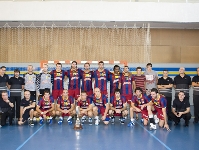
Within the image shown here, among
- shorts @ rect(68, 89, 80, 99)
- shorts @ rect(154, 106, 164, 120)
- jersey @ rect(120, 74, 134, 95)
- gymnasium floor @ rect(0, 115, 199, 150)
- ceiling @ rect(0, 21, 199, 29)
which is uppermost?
ceiling @ rect(0, 21, 199, 29)

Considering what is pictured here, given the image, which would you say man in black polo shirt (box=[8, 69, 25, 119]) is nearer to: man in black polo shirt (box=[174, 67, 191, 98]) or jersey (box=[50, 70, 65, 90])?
jersey (box=[50, 70, 65, 90])

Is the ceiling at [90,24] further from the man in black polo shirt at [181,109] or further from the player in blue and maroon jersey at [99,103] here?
the man in black polo shirt at [181,109]

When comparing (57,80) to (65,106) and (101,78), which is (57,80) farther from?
(101,78)

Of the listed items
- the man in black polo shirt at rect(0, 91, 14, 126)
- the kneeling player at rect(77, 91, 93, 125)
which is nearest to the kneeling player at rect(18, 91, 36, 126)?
the man in black polo shirt at rect(0, 91, 14, 126)

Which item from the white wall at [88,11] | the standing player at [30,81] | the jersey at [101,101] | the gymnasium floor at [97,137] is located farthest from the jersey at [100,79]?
the white wall at [88,11]

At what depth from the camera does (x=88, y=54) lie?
38.4 feet

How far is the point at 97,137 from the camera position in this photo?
620cm

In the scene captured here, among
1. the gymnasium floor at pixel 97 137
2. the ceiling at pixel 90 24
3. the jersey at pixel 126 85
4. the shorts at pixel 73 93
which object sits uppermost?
the ceiling at pixel 90 24

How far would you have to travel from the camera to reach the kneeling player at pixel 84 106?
26.3ft

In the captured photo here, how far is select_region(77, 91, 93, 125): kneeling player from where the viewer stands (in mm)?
8008

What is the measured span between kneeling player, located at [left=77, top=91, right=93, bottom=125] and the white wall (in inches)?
143

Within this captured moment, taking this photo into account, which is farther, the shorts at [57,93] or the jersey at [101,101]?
the shorts at [57,93]

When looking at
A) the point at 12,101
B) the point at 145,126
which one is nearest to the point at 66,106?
the point at 12,101

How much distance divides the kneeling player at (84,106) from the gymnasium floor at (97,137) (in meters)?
0.44
